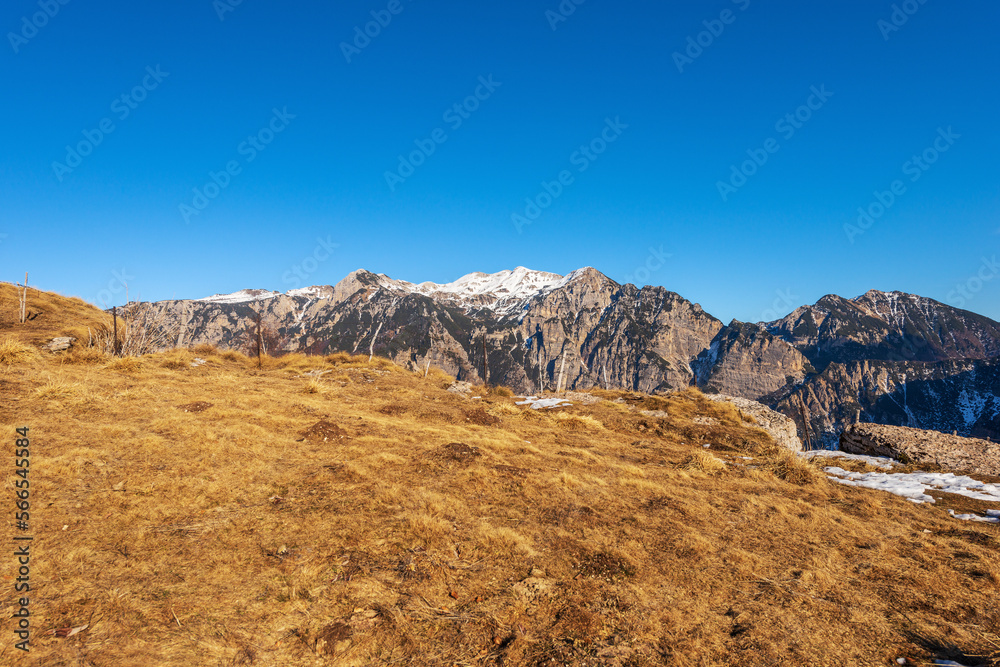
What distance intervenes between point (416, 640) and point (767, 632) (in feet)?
13.3

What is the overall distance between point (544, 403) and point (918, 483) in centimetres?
1551

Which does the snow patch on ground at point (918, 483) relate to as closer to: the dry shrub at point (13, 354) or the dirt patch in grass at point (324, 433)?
the dirt patch in grass at point (324, 433)

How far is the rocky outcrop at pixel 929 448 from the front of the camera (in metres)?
13.9

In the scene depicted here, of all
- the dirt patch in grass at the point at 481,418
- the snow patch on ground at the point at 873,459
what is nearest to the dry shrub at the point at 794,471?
the snow patch on ground at the point at 873,459

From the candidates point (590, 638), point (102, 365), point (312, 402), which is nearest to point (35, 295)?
point (102, 365)

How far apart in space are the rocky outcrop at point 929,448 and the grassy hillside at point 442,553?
6.55m

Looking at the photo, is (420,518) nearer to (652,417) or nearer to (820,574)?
(820,574)

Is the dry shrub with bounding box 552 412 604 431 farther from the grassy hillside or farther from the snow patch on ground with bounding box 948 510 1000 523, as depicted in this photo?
the snow patch on ground with bounding box 948 510 1000 523

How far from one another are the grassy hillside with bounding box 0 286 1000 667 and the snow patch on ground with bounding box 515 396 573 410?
10244mm

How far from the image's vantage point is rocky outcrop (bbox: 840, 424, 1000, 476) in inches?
549

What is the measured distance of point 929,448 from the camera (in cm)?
1543

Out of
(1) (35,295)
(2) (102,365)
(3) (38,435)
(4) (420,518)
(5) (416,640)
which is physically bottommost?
(5) (416,640)

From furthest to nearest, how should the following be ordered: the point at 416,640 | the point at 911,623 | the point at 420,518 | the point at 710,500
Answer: the point at 710,500 → the point at 420,518 → the point at 911,623 → the point at 416,640

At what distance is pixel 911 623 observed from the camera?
5227 mm
